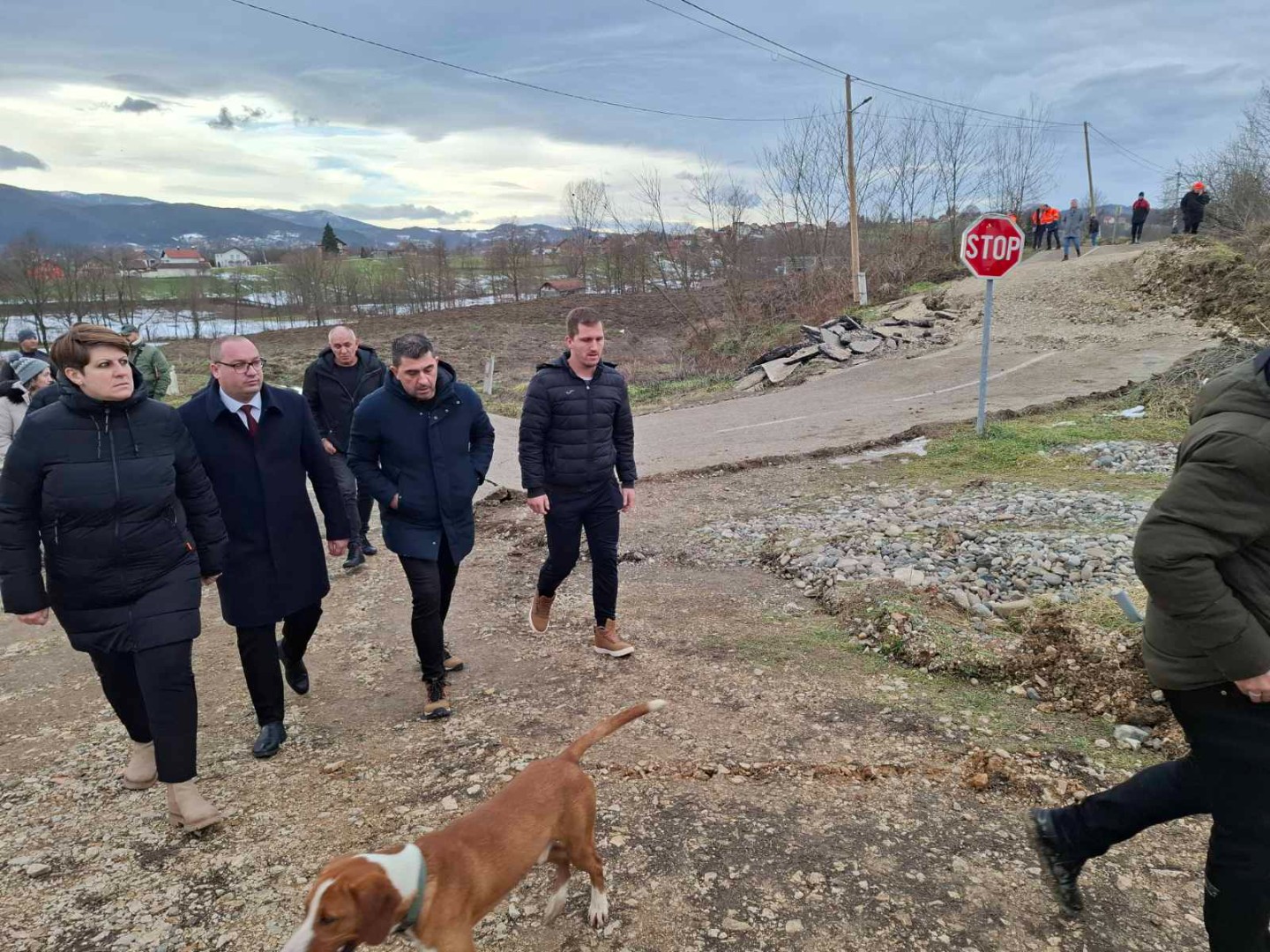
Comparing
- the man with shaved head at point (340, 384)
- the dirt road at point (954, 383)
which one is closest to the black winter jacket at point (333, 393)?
the man with shaved head at point (340, 384)

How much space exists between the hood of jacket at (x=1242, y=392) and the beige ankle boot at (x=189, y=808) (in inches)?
153

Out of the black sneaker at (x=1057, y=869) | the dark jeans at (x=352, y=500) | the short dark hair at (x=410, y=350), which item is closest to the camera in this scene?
the black sneaker at (x=1057, y=869)

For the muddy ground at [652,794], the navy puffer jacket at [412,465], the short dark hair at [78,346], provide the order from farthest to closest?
the navy puffer jacket at [412,465]
the short dark hair at [78,346]
the muddy ground at [652,794]

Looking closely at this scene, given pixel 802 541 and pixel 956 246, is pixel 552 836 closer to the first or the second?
pixel 802 541

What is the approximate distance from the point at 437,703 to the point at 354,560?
124 inches

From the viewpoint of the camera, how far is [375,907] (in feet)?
6.42

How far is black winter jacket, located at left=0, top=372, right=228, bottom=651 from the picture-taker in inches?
119

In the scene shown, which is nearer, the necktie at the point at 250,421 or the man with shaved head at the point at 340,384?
the necktie at the point at 250,421

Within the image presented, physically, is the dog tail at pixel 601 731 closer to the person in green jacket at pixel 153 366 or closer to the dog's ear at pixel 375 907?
the dog's ear at pixel 375 907

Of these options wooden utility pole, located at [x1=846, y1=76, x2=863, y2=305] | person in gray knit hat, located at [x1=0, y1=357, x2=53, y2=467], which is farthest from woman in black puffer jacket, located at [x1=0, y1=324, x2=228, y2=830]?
wooden utility pole, located at [x1=846, y1=76, x2=863, y2=305]

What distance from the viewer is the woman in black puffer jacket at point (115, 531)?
302 centimetres

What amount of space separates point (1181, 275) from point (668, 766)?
21376mm

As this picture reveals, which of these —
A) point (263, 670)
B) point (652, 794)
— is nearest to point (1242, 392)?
point (652, 794)

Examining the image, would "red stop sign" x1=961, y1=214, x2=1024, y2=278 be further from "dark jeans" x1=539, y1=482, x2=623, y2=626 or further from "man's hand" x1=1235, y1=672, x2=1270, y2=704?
"man's hand" x1=1235, y1=672, x2=1270, y2=704
